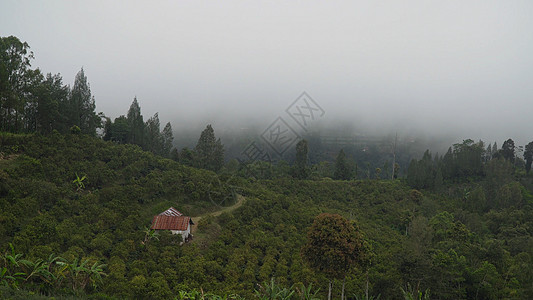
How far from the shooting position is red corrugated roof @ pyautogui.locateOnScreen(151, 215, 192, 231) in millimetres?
18844

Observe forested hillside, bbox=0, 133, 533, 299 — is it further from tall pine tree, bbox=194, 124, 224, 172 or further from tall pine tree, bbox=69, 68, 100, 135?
tall pine tree, bbox=194, 124, 224, 172

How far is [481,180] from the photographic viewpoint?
49625 millimetres

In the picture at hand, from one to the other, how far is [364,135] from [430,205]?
30511 millimetres

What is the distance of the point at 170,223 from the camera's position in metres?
19.0

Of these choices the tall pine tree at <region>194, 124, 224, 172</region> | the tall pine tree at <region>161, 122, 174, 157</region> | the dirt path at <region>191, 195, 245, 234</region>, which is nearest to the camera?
the dirt path at <region>191, 195, 245, 234</region>

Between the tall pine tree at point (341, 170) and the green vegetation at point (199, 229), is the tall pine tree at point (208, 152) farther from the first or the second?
the tall pine tree at point (341, 170)

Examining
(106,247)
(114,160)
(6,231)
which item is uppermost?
(114,160)

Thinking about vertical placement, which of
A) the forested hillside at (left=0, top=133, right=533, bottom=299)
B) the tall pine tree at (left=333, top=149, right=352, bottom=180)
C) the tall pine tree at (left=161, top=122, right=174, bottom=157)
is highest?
the tall pine tree at (left=161, top=122, right=174, bottom=157)

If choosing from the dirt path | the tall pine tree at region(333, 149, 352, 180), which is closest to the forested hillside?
the dirt path

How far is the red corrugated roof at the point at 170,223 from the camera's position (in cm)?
1884

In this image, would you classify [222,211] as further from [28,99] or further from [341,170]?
[341,170]

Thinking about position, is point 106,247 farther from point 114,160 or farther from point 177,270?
point 114,160

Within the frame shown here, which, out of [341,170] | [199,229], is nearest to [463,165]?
[341,170]

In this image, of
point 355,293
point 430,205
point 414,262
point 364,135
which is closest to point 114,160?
point 355,293
